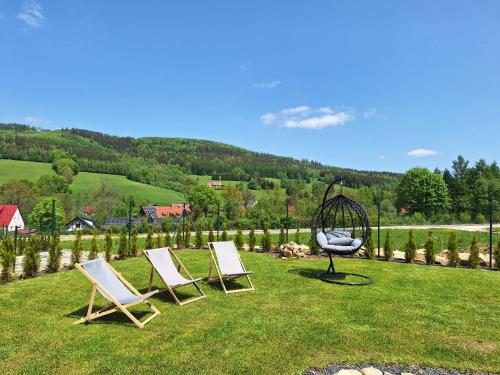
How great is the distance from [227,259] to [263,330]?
9.85 ft

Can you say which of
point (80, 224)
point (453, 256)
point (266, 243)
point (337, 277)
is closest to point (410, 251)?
point (453, 256)

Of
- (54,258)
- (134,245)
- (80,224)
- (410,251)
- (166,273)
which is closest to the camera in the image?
(166,273)

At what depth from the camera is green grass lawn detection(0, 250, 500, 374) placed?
3.84m

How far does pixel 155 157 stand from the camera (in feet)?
288

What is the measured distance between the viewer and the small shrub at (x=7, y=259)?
7668 millimetres

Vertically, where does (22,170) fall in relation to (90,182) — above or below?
above

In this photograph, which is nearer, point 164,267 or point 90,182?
point 164,267

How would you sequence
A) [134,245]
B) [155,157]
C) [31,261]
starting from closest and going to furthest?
[31,261] < [134,245] < [155,157]

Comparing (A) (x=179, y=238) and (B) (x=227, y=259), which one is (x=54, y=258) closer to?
(B) (x=227, y=259)

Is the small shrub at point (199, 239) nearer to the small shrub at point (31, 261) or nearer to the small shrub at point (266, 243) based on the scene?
the small shrub at point (266, 243)

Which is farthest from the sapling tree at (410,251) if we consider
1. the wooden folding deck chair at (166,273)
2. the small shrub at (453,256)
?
the wooden folding deck chair at (166,273)

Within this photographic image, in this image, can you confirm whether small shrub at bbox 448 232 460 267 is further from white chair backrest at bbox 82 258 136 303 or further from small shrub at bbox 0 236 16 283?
small shrub at bbox 0 236 16 283

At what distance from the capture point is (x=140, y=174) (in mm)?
67688

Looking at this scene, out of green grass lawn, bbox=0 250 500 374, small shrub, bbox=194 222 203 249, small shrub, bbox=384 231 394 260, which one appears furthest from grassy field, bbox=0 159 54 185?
small shrub, bbox=384 231 394 260
